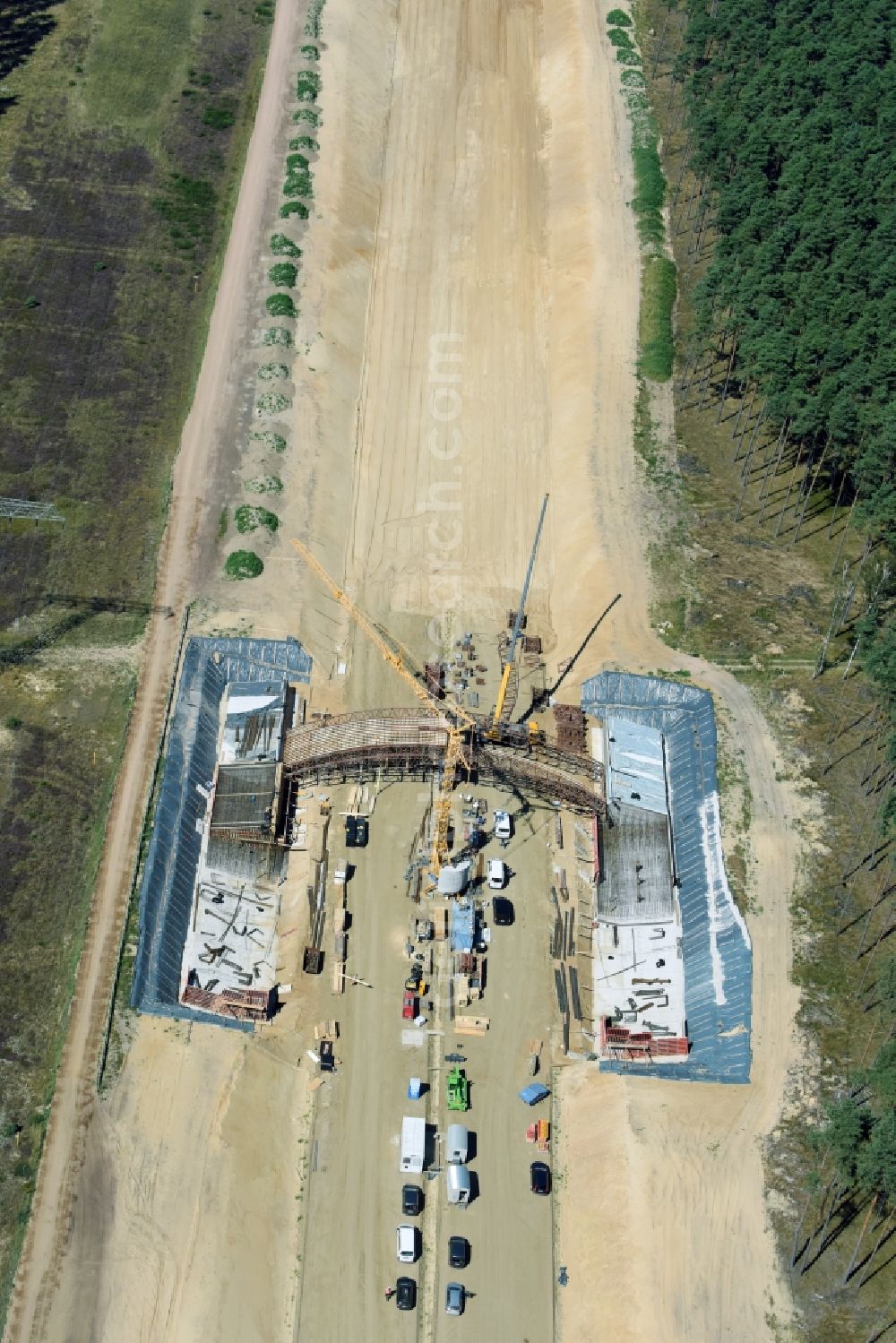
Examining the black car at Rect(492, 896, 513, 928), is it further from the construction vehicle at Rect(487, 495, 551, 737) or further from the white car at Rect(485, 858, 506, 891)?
the construction vehicle at Rect(487, 495, 551, 737)

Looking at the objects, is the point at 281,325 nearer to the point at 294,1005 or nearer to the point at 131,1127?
the point at 294,1005

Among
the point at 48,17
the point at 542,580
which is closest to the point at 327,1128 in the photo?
the point at 542,580

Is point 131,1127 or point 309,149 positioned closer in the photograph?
point 131,1127

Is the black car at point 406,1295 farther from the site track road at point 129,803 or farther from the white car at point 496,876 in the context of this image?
the white car at point 496,876

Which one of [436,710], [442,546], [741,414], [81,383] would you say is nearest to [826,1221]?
[436,710]

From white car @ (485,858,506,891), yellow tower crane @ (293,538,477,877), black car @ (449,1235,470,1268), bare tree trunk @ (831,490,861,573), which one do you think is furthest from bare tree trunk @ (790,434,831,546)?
black car @ (449,1235,470,1268)

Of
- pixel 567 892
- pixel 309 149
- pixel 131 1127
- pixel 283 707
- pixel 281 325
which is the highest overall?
pixel 309 149

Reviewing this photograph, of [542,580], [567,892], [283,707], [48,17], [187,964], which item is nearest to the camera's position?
[187,964]

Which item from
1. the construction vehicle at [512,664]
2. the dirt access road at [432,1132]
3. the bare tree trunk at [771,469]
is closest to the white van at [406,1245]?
the dirt access road at [432,1132]
